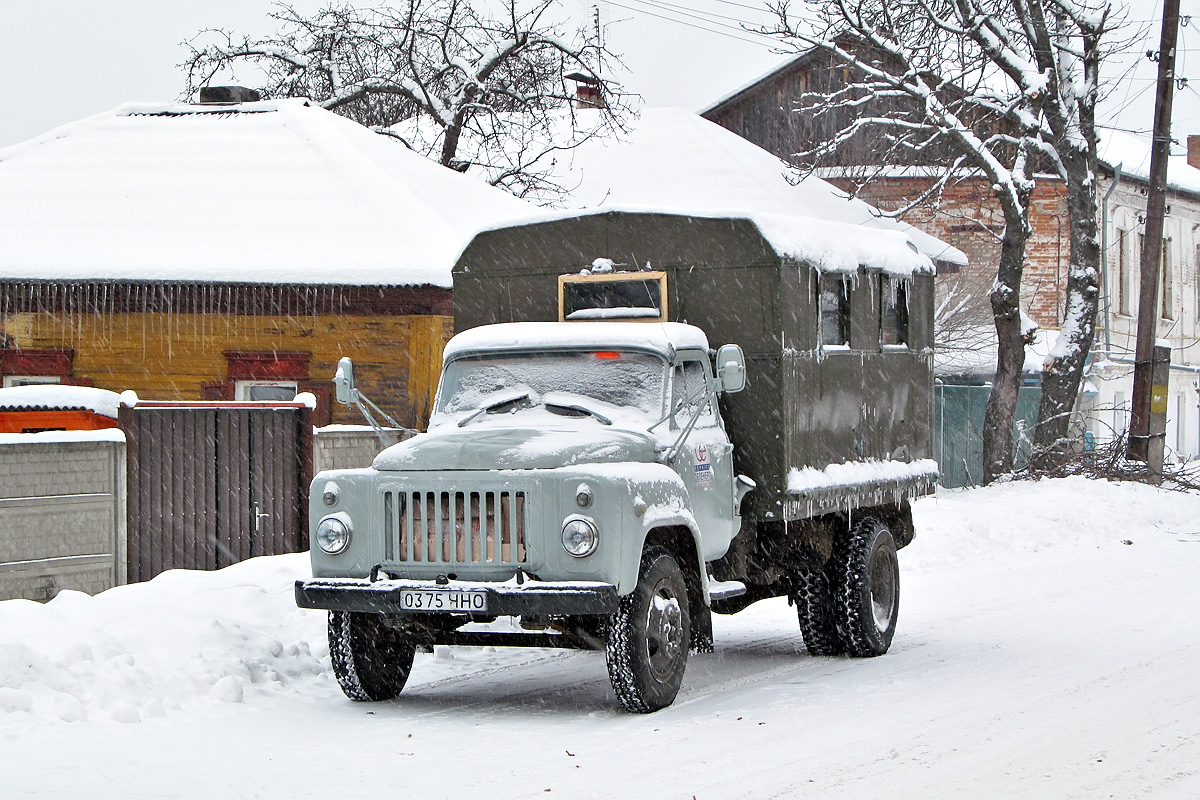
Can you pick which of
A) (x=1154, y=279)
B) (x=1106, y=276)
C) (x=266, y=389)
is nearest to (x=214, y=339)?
(x=266, y=389)

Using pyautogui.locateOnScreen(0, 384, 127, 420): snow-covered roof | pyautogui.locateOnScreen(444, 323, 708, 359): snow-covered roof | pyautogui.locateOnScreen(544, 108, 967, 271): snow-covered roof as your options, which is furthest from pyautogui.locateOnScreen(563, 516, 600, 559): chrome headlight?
pyautogui.locateOnScreen(544, 108, 967, 271): snow-covered roof

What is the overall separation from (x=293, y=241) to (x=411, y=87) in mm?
12658

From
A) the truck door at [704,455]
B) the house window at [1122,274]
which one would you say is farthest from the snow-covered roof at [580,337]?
the house window at [1122,274]

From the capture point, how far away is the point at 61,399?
13555 mm

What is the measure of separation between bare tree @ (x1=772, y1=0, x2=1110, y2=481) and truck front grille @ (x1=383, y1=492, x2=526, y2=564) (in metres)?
16.7

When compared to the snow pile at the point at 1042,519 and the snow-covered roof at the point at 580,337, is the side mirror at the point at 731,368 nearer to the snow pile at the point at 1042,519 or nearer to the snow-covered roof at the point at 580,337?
the snow-covered roof at the point at 580,337

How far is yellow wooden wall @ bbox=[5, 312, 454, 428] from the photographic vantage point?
1772cm

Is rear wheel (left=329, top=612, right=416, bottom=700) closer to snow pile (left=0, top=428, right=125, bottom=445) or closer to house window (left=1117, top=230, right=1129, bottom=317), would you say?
snow pile (left=0, top=428, right=125, bottom=445)

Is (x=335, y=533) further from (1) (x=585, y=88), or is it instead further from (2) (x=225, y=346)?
(1) (x=585, y=88)

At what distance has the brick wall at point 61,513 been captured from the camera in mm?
11633

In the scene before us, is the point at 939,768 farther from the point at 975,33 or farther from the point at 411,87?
the point at 411,87

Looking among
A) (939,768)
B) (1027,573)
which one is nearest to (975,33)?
(1027,573)

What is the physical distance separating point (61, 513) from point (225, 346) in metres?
6.18

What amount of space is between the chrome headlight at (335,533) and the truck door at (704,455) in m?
1.94
